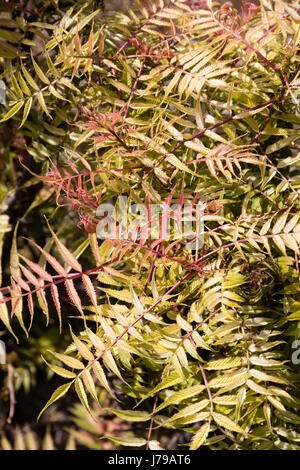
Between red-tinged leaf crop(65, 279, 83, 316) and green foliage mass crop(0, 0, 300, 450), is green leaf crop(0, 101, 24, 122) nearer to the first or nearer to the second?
green foliage mass crop(0, 0, 300, 450)

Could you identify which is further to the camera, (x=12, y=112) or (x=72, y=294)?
(x=12, y=112)

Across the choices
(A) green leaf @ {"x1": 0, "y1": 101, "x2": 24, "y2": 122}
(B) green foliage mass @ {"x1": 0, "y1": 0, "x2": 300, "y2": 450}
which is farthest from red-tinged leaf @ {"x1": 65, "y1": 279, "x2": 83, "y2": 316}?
(A) green leaf @ {"x1": 0, "y1": 101, "x2": 24, "y2": 122}

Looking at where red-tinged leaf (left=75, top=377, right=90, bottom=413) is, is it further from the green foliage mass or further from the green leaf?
the green leaf

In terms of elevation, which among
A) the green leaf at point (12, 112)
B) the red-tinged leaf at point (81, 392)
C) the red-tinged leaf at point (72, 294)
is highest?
the green leaf at point (12, 112)

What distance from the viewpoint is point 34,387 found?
1.12 metres

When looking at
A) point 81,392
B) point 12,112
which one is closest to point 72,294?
point 81,392

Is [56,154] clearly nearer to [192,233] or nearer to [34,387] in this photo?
[192,233]

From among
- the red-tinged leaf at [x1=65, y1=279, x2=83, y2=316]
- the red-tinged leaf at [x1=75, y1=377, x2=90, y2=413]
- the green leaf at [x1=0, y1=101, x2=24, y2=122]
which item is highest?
the green leaf at [x1=0, y1=101, x2=24, y2=122]

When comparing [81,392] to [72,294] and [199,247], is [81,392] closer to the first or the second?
[72,294]

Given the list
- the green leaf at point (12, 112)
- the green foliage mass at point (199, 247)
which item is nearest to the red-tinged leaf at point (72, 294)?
the green foliage mass at point (199, 247)

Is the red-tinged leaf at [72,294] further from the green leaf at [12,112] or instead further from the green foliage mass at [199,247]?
the green leaf at [12,112]

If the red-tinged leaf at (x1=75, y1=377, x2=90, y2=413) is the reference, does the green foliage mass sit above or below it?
above

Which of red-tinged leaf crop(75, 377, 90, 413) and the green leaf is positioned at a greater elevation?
the green leaf
